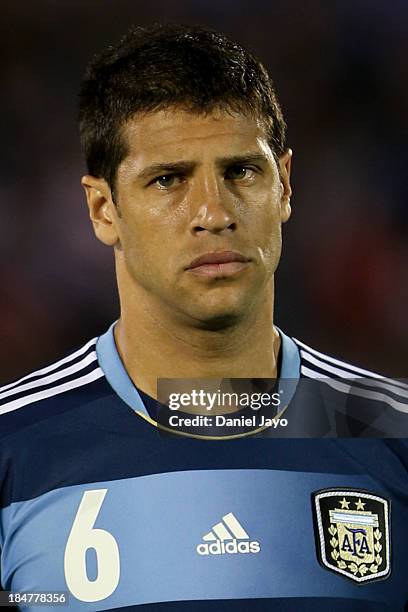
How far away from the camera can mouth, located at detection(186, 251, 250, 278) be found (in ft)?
8.43

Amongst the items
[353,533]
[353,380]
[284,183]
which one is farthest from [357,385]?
[284,183]

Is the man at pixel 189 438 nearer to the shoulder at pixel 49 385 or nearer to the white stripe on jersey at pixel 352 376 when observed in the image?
the shoulder at pixel 49 385

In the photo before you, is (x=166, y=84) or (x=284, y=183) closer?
(x=166, y=84)

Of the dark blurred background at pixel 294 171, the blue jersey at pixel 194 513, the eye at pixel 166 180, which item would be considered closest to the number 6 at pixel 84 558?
the blue jersey at pixel 194 513

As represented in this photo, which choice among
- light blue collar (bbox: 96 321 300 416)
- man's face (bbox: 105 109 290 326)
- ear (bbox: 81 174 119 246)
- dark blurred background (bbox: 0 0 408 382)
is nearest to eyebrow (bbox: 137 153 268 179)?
man's face (bbox: 105 109 290 326)

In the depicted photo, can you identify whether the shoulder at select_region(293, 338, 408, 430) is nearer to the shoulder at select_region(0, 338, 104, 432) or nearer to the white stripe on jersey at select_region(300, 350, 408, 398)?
the white stripe on jersey at select_region(300, 350, 408, 398)

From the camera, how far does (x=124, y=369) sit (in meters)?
2.86

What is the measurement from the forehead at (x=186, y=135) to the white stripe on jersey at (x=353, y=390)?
687 millimetres

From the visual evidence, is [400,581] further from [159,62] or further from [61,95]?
[61,95]

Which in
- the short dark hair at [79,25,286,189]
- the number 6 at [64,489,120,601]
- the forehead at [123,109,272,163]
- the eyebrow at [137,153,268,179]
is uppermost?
the short dark hair at [79,25,286,189]

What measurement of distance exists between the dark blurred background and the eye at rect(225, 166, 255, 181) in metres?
1.89

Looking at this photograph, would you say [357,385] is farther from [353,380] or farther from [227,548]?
[227,548]

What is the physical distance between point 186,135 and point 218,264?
34cm

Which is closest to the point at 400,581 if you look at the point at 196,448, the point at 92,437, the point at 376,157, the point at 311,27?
the point at 196,448
